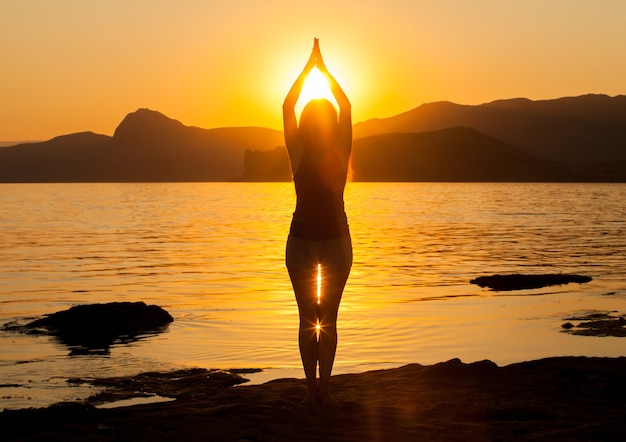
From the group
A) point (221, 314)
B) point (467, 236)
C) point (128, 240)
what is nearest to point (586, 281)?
point (221, 314)

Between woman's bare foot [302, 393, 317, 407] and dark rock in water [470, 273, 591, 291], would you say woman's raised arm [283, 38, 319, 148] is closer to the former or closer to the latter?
woman's bare foot [302, 393, 317, 407]

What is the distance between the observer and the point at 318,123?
7633 millimetres

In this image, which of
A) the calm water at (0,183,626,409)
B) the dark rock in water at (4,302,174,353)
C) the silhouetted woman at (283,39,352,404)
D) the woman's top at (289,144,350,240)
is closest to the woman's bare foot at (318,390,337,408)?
the silhouetted woman at (283,39,352,404)

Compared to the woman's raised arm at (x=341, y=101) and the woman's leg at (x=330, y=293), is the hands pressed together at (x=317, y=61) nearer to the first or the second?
the woman's raised arm at (x=341, y=101)

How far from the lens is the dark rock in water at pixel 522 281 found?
2335 centimetres

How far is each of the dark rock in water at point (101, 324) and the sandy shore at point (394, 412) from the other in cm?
640

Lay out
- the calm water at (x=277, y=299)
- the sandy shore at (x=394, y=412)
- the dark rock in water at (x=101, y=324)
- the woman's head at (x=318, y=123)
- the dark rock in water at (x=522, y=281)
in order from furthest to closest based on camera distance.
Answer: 1. the dark rock in water at (x=522, y=281)
2. the dark rock in water at (x=101, y=324)
3. the calm water at (x=277, y=299)
4. the woman's head at (x=318, y=123)
5. the sandy shore at (x=394, y=412)

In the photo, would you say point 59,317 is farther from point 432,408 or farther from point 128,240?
point 128,240

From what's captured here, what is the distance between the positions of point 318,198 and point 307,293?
88 centimetres

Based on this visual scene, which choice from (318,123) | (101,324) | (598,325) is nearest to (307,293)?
(318,123)

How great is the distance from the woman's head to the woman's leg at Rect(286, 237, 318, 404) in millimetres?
936

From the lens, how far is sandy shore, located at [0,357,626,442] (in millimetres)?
7125

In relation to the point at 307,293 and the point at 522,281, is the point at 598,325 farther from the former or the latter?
the point at 307,293

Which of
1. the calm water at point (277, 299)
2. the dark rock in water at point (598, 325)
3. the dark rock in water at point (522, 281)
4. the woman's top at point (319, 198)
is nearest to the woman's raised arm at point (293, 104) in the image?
the woman's top at point (319, 198)
